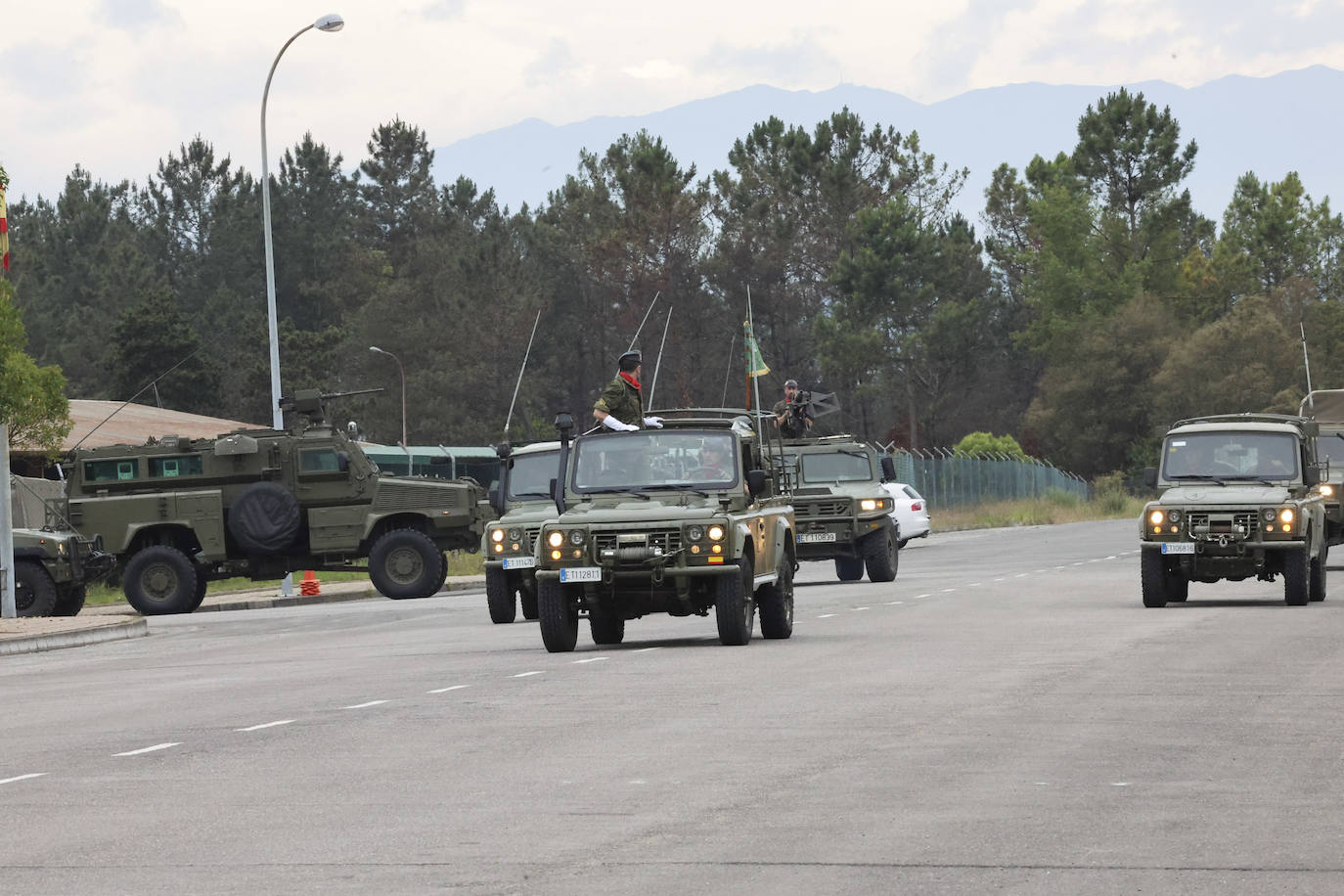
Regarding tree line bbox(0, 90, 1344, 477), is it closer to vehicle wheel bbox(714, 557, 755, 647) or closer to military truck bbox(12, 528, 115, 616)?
military truck bbox(12, 528, 115, 616)

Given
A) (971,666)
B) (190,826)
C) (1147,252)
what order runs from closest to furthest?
(190,826), (971,666), (1147,252)

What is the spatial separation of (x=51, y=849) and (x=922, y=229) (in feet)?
280

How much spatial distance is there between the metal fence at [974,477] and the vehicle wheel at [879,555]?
3019cm

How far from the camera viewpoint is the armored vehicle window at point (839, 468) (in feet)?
110

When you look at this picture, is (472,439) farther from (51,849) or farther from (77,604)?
(51,849)

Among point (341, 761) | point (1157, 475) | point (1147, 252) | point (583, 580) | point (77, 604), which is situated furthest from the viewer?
point (1147, 252)

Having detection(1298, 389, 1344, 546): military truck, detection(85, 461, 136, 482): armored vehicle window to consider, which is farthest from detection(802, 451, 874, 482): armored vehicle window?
detection(85, 461, 136, 482): armored vehicle window

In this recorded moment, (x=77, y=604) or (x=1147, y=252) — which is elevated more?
(x=1147, y=252)

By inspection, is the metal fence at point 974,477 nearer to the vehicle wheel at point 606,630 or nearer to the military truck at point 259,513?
the military truck at point 259,513

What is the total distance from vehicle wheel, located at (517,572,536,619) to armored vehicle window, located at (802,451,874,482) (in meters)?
10.6

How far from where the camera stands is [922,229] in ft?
303

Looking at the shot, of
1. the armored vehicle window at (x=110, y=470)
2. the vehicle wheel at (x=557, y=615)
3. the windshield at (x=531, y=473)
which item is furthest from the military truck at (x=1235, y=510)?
the armored vehicle window at (x=110, y=470)

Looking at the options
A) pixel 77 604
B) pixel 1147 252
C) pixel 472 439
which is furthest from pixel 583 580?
pixel 1147 252

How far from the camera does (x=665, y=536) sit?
701 inches
